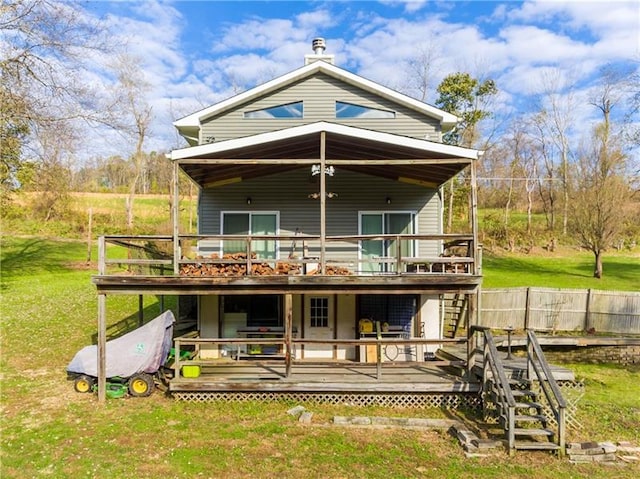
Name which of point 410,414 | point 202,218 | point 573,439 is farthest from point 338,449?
point 202,218

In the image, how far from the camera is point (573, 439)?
7.26m

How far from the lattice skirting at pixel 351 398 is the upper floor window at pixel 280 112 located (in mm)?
7693

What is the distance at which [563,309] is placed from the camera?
48.4 feet

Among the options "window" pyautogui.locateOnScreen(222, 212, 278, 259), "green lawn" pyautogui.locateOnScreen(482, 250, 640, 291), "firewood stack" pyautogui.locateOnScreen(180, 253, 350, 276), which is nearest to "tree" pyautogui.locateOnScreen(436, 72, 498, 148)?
"green lawn" pyautogui.locateOnScreen(482, 250, 640, 291)

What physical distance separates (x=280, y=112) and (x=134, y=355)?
7600 mm

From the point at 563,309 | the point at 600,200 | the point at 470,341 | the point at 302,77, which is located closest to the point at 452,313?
Result: the point at 470,341

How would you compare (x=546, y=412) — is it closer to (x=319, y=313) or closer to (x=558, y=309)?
(x=319, y=313)

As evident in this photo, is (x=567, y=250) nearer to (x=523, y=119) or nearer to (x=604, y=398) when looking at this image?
(x=523, y=119)

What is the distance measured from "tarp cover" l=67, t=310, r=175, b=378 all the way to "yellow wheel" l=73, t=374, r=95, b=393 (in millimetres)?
150

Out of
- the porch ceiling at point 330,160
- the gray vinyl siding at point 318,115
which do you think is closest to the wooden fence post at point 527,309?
the porch ceiling at point 330,160

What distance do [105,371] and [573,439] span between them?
29.6ft

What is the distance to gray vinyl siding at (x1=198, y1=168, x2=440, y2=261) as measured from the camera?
1209 cm

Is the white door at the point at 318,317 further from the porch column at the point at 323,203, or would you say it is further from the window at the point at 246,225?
the porch column at the point at 323,203

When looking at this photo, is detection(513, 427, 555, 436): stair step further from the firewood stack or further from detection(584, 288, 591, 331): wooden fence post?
detection(584, 288, 591, 331): wooden fence post
